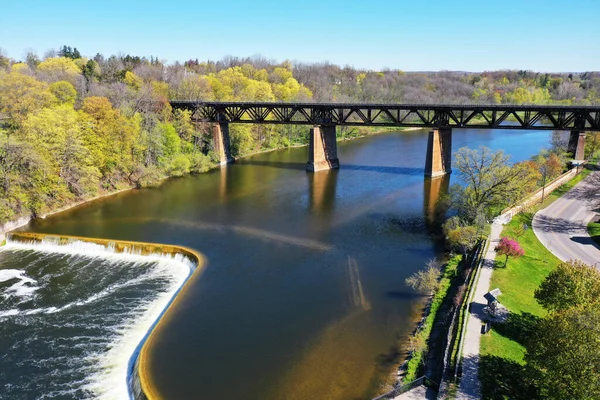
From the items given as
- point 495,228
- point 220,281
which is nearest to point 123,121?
point 220,281

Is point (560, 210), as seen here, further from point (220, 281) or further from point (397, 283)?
point (220, 281)

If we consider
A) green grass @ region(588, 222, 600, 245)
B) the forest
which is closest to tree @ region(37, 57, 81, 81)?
the forest

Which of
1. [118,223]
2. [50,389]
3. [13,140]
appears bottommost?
[50,389]

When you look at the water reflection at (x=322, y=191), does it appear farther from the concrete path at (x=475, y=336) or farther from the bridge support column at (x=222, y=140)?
the concrete path at (x=475, y=336)

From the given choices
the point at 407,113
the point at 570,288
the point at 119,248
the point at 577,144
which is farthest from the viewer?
the point at 407,113

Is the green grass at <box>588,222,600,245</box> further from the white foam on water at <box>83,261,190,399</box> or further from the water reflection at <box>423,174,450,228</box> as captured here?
the white foam on water at <box>83,261,190,399</box>

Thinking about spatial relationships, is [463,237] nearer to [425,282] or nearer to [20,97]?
[425,282]

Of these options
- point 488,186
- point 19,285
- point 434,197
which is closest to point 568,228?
point 488,186
